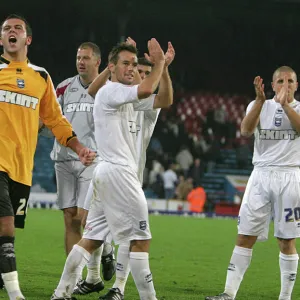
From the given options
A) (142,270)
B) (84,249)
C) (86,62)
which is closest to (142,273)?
(142,270)

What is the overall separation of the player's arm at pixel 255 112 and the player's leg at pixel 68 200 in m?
2.20

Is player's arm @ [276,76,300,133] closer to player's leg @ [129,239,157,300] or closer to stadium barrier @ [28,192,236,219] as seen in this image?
player's leg @ [129,239,157,300]

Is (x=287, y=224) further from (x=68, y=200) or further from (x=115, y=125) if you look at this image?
(x=68, y=200)

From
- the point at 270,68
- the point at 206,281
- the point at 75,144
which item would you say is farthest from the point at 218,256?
the point at 270,68

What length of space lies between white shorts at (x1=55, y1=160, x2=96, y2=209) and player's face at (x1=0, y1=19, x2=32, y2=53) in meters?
2.40

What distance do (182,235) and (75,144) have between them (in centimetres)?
1084

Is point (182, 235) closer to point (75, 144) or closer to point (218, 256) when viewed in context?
point (218, 256)

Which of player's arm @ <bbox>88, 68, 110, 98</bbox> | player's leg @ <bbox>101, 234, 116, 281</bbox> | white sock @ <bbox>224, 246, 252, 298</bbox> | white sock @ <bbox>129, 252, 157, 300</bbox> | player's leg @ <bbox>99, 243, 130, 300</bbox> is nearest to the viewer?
white sock @ <bbox>129, 252, 157, 300</bbox>

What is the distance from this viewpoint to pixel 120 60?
6.68 meters

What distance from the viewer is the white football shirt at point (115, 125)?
6590mm

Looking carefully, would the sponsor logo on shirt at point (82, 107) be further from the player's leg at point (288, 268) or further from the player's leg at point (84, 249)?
the player's leg at point (288, 268)

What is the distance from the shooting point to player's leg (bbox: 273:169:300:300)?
7719mm

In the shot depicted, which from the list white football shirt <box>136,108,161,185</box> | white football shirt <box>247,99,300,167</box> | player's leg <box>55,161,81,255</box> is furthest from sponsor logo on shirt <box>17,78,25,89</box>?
player's leg <box>55,161,81,255</box>

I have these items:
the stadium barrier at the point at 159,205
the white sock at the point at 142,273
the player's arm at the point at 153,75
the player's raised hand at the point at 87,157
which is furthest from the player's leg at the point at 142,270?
the stadium barrier at the point at 159,205
